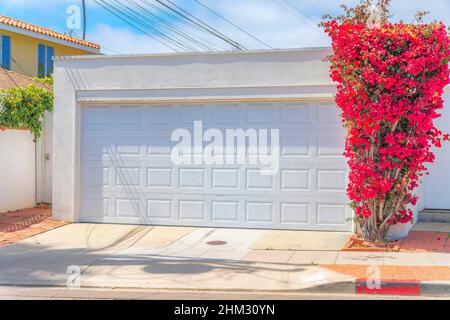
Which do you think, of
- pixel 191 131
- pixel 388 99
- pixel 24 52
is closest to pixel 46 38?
pixel 24 52

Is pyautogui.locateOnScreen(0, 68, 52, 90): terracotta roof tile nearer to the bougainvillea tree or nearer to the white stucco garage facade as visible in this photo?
the white stucco garage facade

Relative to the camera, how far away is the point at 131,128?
12.0 meters

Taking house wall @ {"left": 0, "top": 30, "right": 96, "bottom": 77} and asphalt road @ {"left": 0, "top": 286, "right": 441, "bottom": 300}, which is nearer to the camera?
asphalt road @ {"left": 0, "top": 286, "right": 441, "bottom": 300}

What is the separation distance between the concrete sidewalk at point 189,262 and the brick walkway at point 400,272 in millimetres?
24

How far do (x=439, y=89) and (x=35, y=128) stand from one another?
912 cm

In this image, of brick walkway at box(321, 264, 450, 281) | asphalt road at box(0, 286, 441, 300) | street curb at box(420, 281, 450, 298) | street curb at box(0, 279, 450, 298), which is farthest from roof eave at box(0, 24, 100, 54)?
street curb at box(420, 281, 450, 298)

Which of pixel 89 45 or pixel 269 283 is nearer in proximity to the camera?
pixel 269 283

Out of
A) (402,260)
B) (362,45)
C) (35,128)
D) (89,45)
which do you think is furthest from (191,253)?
(89,45)

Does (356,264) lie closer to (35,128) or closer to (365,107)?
(365,107)

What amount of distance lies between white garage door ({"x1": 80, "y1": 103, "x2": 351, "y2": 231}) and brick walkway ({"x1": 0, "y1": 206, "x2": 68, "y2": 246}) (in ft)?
2.73

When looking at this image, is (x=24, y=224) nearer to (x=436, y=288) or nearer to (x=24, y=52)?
(x=436, y=288)

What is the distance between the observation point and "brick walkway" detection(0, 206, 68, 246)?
1112 centimetres

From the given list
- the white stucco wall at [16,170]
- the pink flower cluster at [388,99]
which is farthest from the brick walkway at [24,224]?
the pink flower cluster at [388,99]

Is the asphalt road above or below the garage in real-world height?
below
